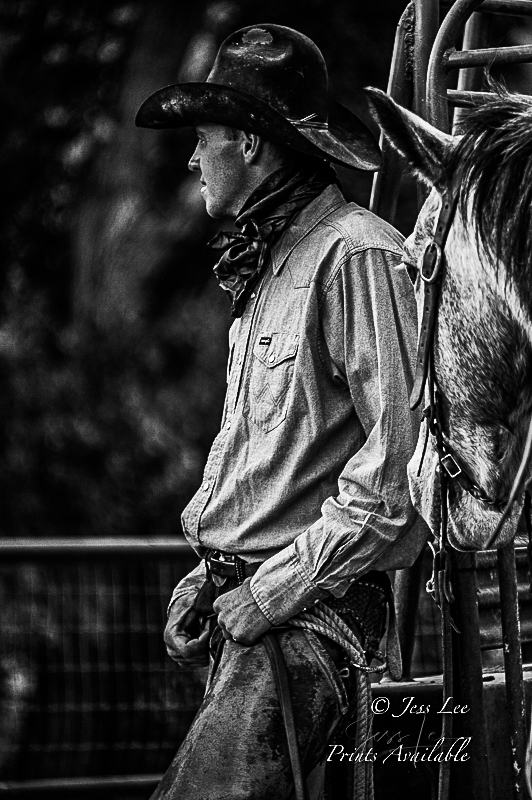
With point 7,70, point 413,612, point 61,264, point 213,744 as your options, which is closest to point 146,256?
point 61,264

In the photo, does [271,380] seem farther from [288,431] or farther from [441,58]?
[441,58]

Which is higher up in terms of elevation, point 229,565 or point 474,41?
point 474,41

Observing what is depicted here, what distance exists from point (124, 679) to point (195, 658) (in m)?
2.24

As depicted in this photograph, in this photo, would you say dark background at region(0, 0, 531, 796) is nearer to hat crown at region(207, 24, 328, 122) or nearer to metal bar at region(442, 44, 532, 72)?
metal bar at region(442, 44, 532, 72)

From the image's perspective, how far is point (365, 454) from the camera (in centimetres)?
224

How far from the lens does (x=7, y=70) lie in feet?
26.8

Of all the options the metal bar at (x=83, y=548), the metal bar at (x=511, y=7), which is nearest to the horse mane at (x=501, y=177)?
the metal bar at (x=511, y=7)

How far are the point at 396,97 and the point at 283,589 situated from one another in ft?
4.23

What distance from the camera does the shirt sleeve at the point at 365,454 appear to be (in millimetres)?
2180

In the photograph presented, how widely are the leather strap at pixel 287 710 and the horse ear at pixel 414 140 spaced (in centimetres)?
90

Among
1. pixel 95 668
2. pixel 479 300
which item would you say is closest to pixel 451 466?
pixel 479 300

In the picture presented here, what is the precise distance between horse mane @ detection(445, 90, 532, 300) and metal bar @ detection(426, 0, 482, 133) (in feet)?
1.95

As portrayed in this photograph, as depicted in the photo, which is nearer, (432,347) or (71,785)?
(432,347)

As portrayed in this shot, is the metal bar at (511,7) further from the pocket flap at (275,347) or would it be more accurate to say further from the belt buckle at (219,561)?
the belt buckle at (219,561)
